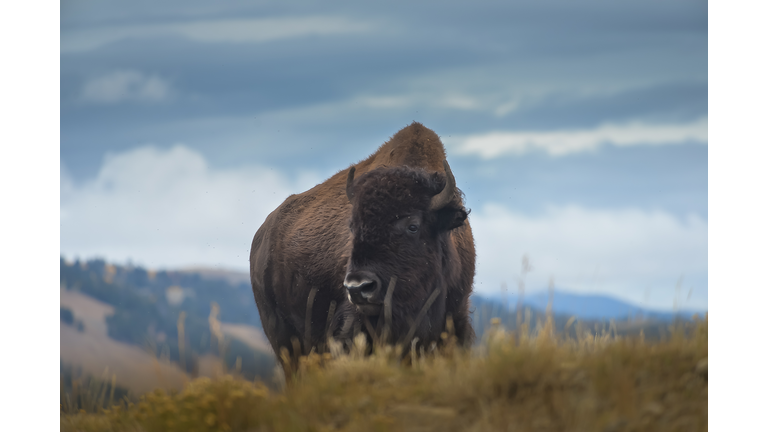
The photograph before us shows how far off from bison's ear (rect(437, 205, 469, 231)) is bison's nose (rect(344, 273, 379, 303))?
3.91 feet

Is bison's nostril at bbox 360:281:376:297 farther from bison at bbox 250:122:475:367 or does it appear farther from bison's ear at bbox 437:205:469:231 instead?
bison's ear at bbox 437:205:469:231

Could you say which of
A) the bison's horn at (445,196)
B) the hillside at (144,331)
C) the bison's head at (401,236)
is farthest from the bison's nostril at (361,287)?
the bison's horn at (445,196)

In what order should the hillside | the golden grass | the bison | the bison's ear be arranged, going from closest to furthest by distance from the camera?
the golden grass → the hillside → the bison → the bison's ear

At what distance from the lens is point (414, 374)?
398 centimetres

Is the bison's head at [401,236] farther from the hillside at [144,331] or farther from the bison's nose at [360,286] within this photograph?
the hillside at [144,331]

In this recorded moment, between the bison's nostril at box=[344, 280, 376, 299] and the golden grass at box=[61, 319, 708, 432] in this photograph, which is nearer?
the golden grass at box=[61, 319, 708, 432]

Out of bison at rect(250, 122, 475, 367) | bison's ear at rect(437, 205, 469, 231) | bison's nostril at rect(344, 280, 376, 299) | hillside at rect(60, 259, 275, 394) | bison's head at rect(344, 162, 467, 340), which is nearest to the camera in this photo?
hillside at rect(60, 259, 275, 394)

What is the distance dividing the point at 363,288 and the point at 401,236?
2.52 ft

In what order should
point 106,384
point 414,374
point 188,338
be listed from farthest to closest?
1. point 106,384
2. point 188,338
3. point 414,374

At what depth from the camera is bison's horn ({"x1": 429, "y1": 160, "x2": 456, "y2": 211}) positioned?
5.77m

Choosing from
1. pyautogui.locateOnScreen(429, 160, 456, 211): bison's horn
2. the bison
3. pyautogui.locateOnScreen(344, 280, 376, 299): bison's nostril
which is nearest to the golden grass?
pyautogui.locateOnScreen(344, 280, 376, 299): bison's nostril

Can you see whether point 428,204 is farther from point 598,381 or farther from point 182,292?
point 182,292

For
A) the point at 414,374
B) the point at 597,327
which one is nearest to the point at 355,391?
the point at 414,374

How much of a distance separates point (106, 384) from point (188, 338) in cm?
93
